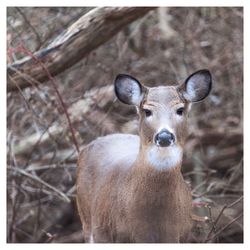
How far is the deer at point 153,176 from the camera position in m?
4.46

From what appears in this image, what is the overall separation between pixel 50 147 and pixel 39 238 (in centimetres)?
81

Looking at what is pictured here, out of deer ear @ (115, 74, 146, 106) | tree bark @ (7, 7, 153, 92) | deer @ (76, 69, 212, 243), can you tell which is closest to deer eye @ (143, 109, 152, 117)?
deer @ (76, 69, 212, 243)

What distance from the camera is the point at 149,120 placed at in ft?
14.7

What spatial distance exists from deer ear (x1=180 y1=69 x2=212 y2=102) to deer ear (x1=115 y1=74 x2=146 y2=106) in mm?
227

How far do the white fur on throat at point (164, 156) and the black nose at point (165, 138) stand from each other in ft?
0.29

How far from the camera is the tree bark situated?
5.64m

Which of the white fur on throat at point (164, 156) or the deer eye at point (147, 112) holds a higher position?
the deer eye at point (147, 112)

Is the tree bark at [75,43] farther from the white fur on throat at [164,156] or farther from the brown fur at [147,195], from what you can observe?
the white fur on throat at [164,156]

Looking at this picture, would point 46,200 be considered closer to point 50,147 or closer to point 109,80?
point 50,147

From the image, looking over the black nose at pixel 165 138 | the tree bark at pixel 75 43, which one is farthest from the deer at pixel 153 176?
the tree bark at pixel 75 43

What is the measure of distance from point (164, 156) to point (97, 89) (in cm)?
212

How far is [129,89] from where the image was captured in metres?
4.65

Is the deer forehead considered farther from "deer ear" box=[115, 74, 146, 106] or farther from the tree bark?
the tree bark

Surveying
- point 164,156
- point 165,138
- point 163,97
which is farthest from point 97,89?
point 165,138
